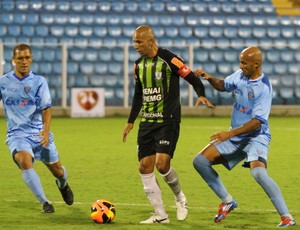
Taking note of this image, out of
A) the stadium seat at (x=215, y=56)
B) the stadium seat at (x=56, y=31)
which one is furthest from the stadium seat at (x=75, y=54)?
the stadium seat at (x=215, y=56)

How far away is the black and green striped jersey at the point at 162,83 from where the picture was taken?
8305 mm

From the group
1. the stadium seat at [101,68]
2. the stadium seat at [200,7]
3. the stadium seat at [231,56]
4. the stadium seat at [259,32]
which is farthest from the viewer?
the stadium seat at [200,7]

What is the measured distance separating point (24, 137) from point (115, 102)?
14310mm

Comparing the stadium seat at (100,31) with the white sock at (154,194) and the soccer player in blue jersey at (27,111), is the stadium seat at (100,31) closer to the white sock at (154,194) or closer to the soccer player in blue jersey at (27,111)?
the soccer player in blue jersey at (27,111)

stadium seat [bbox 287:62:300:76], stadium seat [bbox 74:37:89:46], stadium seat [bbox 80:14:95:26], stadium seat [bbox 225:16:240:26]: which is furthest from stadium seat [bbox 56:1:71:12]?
stadium seat [bbox 287:62:300:76]

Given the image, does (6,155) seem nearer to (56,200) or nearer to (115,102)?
(56,200)

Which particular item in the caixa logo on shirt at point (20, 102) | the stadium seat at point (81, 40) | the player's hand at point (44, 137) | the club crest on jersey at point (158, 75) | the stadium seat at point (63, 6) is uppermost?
the stadium seat at point (63, 6)

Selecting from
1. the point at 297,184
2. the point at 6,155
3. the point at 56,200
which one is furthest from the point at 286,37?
the point at 56,200

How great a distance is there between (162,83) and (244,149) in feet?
3.03

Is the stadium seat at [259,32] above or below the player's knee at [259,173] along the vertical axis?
above

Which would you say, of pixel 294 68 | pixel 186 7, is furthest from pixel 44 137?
pixel 186 7

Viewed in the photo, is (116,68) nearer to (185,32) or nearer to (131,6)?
(185,32)

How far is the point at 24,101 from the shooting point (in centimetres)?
880

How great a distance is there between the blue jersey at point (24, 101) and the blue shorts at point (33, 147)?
0.18ft
